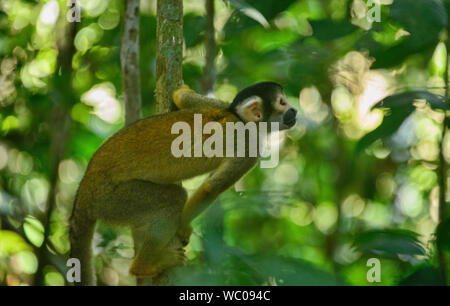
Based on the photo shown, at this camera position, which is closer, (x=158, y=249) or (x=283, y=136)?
(x=158, y=249)

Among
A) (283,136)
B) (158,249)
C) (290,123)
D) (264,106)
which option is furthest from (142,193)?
(283,136)

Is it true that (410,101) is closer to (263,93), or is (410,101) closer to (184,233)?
(263,93)

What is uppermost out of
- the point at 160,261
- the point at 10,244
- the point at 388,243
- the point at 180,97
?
the point at 180,97

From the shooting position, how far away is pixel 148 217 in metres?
3.13

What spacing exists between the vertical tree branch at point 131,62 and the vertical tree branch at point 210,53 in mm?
520

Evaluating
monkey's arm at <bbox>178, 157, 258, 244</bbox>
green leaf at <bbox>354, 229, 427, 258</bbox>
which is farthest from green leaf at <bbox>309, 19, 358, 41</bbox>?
green leaf at <bbox>354, 229, 427, 258</bbox>

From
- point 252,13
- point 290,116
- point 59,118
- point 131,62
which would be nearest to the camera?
point 252,13

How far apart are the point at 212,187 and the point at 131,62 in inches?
47.3

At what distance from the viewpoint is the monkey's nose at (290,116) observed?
3.46m

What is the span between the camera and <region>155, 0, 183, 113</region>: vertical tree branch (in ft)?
10.1

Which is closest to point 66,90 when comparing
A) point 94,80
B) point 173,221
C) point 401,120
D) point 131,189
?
point 94,80

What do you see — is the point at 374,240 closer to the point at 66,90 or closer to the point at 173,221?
the point at 173,221

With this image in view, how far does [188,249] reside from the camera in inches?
131
